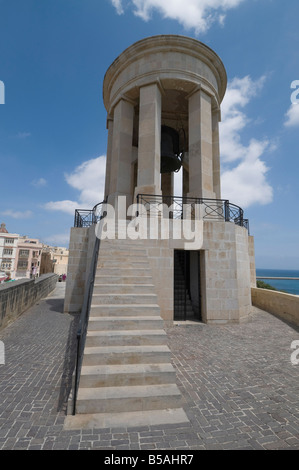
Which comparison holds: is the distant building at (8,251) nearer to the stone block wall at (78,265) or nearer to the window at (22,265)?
the window at (22,265)

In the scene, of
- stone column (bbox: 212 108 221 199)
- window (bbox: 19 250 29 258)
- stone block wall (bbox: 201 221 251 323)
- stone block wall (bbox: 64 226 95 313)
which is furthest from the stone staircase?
window (bbox: 19 250 29 258)

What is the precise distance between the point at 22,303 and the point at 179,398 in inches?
345

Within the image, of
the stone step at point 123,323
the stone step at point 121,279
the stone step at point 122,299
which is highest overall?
the stone step at point 121,279

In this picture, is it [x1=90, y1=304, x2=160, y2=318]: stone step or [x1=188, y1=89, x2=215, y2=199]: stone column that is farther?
[x1=188, y1=89, x2=215, y2=199]: stone column

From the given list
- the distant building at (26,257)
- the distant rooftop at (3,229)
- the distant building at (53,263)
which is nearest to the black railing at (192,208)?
the distant building at (53,263)

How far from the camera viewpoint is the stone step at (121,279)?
569cm

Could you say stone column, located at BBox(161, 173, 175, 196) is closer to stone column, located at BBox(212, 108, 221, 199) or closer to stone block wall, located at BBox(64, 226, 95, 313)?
stone column, located at BBox(212, 108, 221, 199)

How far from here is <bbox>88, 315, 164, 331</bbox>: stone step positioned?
14.5 ft

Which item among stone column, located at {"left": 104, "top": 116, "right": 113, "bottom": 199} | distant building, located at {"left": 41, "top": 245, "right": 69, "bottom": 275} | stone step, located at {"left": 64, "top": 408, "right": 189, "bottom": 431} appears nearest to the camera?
stone step, located at {"left": 64, "top": 408, "right": 189, "bottom": 431}

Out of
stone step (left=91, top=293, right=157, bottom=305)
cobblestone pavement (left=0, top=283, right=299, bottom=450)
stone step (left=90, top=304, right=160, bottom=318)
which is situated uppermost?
stone step (left=91, top=293, right=157, bottom=305)

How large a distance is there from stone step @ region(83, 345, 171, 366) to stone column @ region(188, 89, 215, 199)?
328 inches

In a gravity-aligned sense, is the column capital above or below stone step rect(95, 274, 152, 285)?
above

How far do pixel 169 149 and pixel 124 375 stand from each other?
1234 cm
